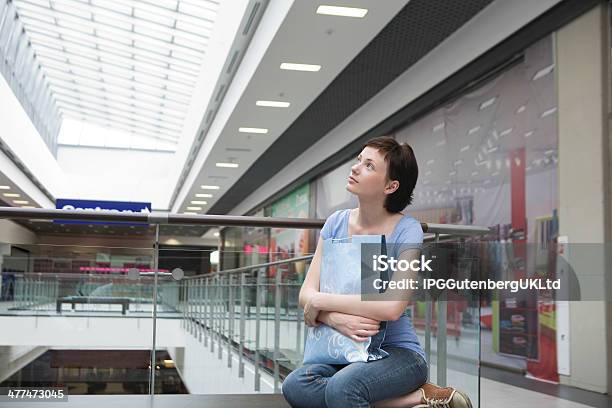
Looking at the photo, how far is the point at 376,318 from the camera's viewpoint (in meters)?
2.09

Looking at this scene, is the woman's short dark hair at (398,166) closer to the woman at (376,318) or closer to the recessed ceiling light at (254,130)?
the woman at (376,318)

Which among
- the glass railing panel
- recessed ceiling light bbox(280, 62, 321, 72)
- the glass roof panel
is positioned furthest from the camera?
the glass roof panel

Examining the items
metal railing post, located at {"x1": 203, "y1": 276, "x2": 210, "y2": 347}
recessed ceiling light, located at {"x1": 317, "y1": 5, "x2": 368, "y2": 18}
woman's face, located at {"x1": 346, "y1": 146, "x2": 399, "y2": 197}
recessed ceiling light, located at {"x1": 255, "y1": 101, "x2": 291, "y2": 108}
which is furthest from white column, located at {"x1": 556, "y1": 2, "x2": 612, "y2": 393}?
recessed ceiling light, located at {"x1": 255, "y1": 101, "x2": 291, "y2": 108}

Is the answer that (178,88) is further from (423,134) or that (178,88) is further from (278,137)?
(423,134)

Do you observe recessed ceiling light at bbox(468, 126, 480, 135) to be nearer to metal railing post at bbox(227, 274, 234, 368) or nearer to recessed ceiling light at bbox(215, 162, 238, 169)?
metal railing post at bbox(227, 274, 234, 368)

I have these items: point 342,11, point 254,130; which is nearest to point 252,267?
point 342,11

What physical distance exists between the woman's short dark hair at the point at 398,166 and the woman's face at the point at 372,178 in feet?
0.06

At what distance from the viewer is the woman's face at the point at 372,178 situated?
88.0 inches

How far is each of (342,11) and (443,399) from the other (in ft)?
18.9

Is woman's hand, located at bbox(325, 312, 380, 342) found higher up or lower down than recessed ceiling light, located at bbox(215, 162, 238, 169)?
lower down

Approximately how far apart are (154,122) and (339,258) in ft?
77.4

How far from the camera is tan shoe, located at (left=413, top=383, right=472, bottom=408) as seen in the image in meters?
2.10

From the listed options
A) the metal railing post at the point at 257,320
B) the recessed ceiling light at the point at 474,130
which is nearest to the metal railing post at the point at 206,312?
the metal railing post at the point at 257,320

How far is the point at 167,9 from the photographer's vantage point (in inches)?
508
